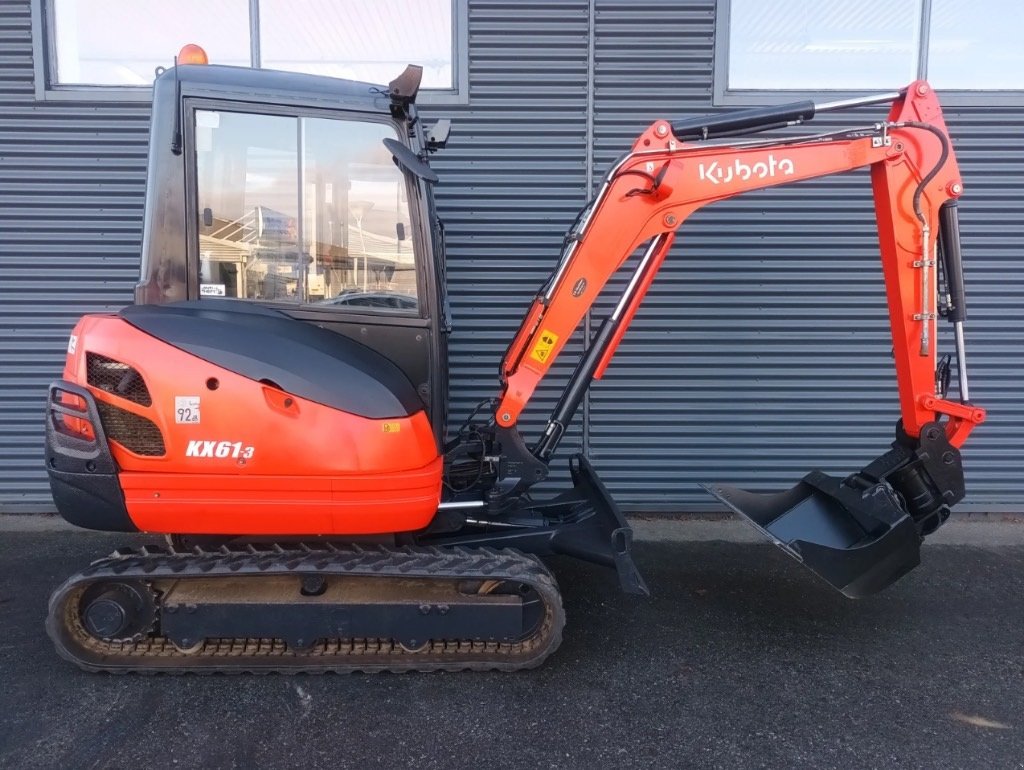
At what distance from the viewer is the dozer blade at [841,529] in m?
3.40

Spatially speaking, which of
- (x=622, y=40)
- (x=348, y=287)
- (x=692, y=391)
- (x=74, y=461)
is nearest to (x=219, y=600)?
(x=74, y=461)

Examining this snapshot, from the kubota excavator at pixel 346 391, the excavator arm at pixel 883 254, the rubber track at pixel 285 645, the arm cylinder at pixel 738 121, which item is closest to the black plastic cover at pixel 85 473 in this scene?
the kubota excavator at pixel 346 391

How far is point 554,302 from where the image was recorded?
3.53 meters

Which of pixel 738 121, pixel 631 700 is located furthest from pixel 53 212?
pixel 631 700

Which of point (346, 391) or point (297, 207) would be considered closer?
point (346, 391)

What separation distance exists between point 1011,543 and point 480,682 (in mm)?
4300

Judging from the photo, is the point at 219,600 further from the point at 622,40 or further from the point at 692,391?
the point at 622,40

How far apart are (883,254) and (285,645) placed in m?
3.69

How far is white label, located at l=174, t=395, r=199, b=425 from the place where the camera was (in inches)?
118

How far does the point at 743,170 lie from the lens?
346cm

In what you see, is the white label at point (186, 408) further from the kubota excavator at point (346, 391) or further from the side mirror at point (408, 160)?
the side mirror at point (408, 160)

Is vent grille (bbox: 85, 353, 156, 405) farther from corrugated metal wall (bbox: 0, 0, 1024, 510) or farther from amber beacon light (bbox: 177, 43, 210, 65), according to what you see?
corrugated metal wall (bbox: 0, 0, 1024, 510)

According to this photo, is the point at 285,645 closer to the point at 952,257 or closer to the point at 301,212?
the point at 301,212

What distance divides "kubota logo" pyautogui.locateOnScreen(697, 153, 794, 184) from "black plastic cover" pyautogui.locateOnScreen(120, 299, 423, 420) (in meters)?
1.91
